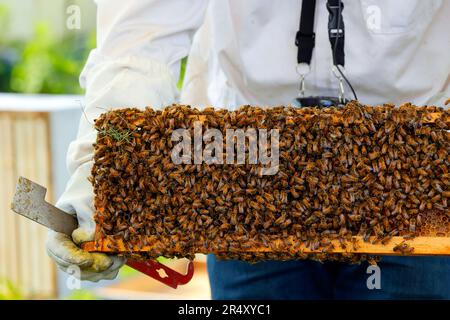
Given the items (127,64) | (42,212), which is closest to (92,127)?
(127,64)

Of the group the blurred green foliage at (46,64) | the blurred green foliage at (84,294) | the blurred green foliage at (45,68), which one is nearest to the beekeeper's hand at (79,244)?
the blurred green foliage at (84,294)

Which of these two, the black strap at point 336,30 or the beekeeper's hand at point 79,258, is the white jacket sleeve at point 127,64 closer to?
the beekeeper's hand at point 79,258

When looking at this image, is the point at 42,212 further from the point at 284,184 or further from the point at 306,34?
the point at 306,34

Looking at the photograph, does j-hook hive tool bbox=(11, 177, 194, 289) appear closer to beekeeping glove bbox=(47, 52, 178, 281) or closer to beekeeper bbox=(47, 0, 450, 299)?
beekeeping glove bbox=(47, 52, 178, 281)

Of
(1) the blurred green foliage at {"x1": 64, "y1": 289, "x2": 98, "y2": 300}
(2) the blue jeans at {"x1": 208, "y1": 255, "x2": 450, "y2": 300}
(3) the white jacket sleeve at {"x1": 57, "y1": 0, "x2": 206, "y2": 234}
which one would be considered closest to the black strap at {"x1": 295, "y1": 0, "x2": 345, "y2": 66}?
(3) the white jacket sleeve at {"x1": 57, "y1": 0, "x2": 206, "y2": 234}
